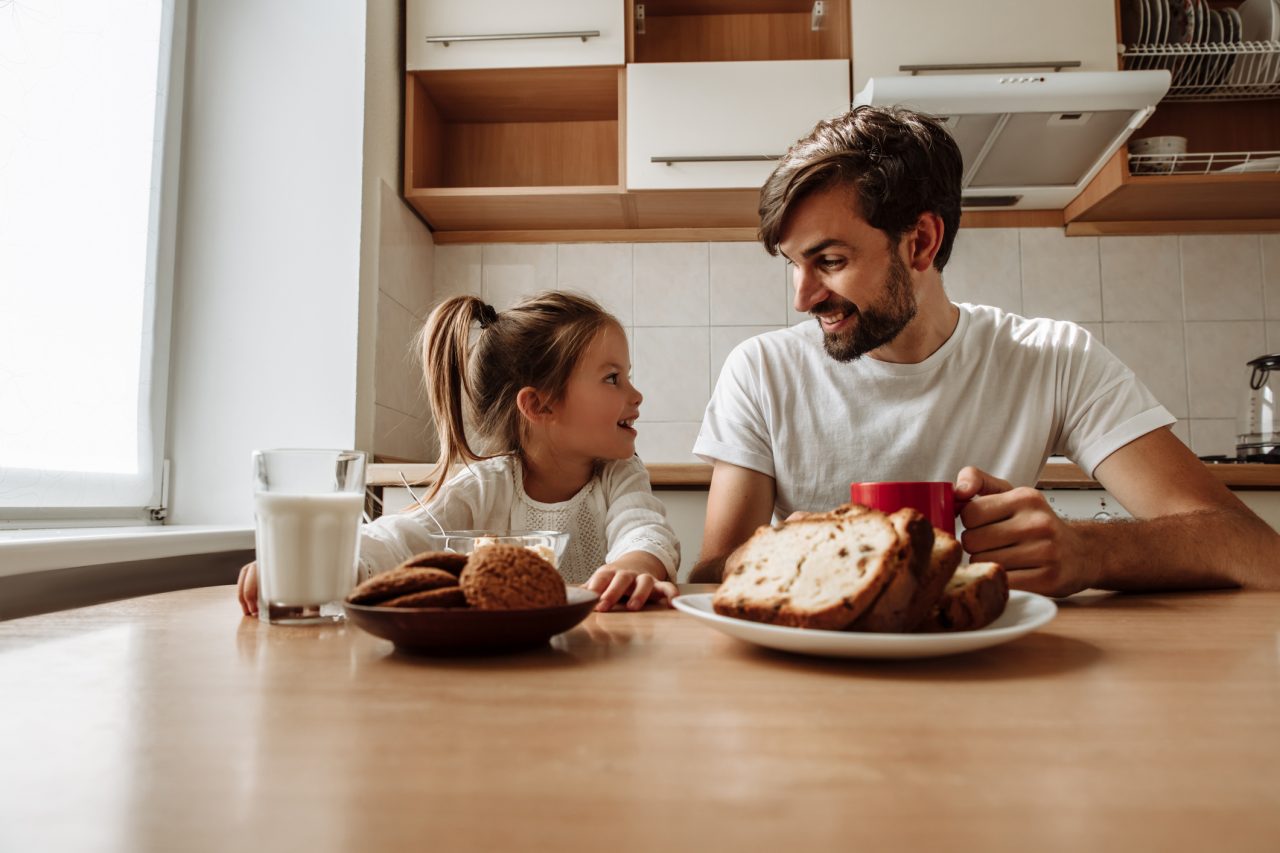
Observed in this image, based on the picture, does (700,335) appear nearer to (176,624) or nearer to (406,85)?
(406,85)

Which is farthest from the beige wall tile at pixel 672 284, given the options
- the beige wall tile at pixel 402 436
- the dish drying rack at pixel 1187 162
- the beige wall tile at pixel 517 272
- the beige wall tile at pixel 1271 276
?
the beige wall tile at pixel 1271 276

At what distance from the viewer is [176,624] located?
630 millimetres

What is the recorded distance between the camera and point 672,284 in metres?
2.58

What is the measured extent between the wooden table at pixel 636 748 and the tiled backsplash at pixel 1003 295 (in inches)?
80.4

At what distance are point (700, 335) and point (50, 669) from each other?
86.9 inches

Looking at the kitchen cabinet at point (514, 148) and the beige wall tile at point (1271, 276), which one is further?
the beige wall tile at point (1271, 276)

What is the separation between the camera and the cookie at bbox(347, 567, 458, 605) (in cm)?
54

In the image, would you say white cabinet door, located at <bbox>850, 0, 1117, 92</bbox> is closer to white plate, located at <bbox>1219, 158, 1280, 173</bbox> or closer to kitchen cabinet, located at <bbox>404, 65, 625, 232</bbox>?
→ white plate, located at <bbox>1219, 158, 1280, 173</bbox>

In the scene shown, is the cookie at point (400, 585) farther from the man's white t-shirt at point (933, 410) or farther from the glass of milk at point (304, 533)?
the man's white t-shirt at point (933, 410)

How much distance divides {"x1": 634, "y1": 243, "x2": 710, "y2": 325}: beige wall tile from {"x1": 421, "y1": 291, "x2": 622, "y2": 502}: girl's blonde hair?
102 cm

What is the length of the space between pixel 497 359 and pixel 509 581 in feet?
3.36

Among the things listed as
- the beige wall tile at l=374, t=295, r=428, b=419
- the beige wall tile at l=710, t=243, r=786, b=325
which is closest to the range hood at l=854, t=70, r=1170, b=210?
the beige wall tile at l=710, t=243, r=786, b=325

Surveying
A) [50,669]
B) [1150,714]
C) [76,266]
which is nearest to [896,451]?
[1150,714]

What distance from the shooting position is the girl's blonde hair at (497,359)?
139 cm
